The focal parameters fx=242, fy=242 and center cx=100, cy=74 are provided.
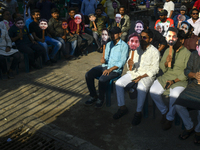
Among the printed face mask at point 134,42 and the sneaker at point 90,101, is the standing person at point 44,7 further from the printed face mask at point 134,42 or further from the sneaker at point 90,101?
the printed face mask at point 134,42

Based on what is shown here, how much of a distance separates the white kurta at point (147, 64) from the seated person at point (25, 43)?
353cm

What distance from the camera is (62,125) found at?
14.8 ft

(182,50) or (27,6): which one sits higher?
(27,6)

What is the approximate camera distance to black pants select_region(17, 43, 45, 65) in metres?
7.07

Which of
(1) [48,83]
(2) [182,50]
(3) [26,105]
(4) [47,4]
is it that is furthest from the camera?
(4) [47,4]

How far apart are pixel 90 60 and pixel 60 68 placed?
1.35 metres

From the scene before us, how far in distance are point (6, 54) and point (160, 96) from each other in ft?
14.2

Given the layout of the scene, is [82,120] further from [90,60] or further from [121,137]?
[90,60]

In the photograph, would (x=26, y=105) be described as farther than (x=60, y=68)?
No

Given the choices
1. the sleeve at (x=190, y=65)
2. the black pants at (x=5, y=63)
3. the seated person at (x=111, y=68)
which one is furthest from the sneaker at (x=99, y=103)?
the black pants at (x=5, y=63)

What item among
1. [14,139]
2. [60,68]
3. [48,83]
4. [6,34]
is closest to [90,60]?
[60,68]

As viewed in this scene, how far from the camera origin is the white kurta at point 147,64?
4.70 metres

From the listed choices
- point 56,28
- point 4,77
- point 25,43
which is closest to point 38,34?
point 25,43

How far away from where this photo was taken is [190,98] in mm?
3828
